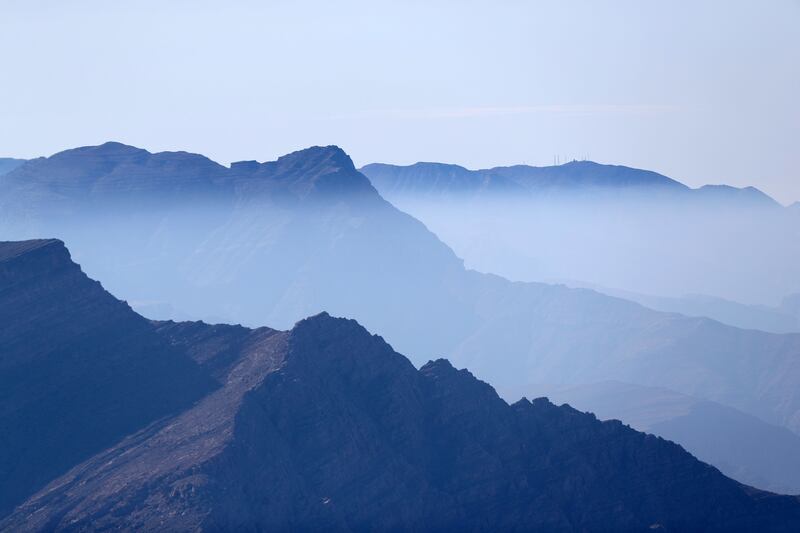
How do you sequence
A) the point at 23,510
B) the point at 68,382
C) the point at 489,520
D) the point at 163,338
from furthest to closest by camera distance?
the point at 163,338 → the point at 68,382 → the point at 489,520 → the point at 23,510

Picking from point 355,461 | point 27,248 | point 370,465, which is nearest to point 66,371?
point 27,248

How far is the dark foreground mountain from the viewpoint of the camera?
132250mm

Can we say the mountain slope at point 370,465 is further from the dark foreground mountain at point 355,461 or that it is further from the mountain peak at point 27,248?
the mountain peak at point 27,248

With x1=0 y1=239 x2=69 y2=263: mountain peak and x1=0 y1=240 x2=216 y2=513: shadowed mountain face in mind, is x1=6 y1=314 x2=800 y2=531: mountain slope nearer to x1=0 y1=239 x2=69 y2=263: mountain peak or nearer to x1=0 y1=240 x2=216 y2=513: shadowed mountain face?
x1=0 y1=240 x2=216 y2=513: shadowed mountain face

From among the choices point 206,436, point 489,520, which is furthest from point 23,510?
point 489,520

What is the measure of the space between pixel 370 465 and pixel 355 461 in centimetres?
188

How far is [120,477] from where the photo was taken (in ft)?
444

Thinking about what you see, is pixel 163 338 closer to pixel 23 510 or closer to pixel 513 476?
pixel 23 510

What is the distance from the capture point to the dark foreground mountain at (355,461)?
132m

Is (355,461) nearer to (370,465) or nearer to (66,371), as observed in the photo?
(370,465)

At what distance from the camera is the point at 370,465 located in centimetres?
14275

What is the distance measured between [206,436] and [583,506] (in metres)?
42.2

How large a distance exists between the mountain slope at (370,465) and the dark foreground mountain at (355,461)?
0.54 feet

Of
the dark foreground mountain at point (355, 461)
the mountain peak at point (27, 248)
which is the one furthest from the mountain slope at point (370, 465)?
the mountain peak at point (27, 248)
